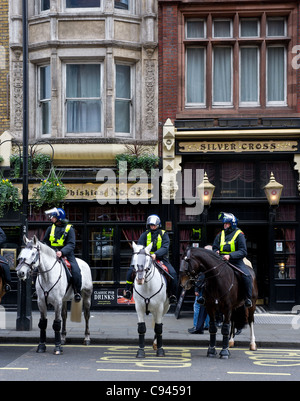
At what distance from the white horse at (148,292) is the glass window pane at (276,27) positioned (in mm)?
9002

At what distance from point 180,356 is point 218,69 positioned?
9.21 metres

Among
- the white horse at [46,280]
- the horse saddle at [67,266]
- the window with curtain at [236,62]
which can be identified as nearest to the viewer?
the white horse at [46,280]

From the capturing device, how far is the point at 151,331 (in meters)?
13.1

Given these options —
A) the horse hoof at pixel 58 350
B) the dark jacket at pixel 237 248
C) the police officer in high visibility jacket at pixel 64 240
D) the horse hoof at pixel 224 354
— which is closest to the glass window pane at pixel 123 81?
the police officer in high visibility jacket at pixel 64 240

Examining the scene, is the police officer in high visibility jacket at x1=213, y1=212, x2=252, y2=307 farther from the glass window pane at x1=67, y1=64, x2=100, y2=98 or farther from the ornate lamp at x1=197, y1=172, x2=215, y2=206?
the glass window pane at x1=67, y1=64, x2=100, y2=98

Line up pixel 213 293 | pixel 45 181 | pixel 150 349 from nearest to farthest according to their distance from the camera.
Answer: pixel 213 293 → pixel 150 349 → pixel 45 181

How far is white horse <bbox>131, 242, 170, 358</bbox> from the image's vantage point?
10211 mm

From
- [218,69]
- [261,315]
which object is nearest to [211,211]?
[261,315]

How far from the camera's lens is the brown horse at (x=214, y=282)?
10289 mm

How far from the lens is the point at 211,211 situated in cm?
1630

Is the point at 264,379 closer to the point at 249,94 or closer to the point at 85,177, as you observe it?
the point at 85,177

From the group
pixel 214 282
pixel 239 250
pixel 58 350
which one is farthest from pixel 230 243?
pixel 58 350

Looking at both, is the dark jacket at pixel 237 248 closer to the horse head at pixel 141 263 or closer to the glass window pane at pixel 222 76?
the horse head at pixel 141 263

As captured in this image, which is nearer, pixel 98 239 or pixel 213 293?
pixel 213 293
